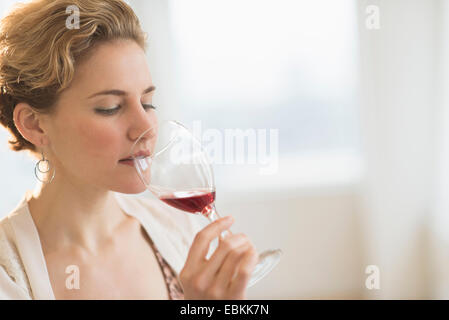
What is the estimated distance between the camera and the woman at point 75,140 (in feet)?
3.69

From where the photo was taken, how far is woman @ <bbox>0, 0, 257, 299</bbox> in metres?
1.12

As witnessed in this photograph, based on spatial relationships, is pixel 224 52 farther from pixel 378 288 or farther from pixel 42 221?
pixel 42 221

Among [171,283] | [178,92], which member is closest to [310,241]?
[178,92]

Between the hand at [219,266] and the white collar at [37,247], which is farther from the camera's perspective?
the white collar at [37,247]

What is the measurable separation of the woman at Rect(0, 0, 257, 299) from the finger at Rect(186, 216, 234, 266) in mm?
→ 273

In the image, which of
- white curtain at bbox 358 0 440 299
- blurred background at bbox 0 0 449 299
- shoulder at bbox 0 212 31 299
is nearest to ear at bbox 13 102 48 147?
shoulder at bbox 0 212 31 299

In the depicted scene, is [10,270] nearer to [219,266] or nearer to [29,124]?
[29,124]

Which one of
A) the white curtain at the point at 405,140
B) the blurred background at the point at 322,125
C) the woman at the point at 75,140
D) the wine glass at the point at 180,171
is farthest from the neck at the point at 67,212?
the white curtain at the point at 405,140

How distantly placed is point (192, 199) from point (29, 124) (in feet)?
1.82

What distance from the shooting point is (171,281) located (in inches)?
52.6

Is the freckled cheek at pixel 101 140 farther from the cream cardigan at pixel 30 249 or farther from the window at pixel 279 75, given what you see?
the window at pixel 279 75

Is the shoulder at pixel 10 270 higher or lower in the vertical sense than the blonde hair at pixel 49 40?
lower

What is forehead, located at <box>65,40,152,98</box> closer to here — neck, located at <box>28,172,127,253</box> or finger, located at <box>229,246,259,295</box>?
neck, located at <box>28,172,127,253</box>
